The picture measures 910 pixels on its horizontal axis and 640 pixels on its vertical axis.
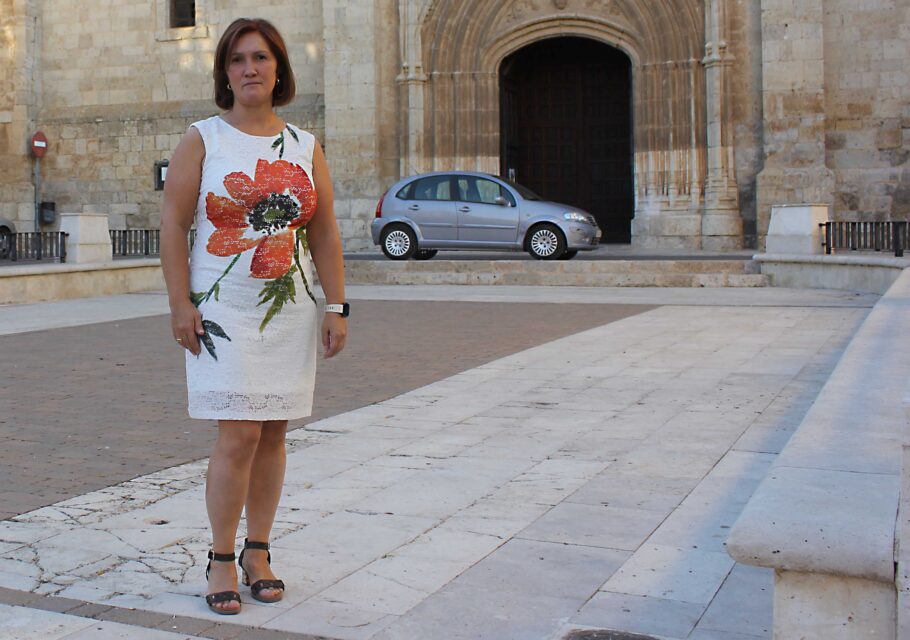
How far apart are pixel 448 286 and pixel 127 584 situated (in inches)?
580

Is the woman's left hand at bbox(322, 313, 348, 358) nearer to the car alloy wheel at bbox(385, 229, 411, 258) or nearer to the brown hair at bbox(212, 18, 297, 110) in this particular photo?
the brown hair at bbox(212, 18, 297, 110)

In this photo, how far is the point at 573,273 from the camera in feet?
60.0

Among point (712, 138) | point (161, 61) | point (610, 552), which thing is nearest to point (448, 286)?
point (712, 138)

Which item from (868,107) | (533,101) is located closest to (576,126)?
(533,101)

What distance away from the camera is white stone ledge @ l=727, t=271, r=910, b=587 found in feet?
8.70

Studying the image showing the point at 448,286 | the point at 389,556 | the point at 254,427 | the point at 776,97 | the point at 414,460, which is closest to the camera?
the point at 254,427

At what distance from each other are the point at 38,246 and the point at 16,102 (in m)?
10.8

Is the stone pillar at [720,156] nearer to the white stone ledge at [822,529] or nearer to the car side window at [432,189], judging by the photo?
the car side window at [432,189]

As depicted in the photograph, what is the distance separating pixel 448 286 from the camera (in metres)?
18.5

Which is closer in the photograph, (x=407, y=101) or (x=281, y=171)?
(x=281, y=171)

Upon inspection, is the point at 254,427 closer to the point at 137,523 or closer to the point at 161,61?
the point at 137,523

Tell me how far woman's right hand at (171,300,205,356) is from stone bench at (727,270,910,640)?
1.72 metres

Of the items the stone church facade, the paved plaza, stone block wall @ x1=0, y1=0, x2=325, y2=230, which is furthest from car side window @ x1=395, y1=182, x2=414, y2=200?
the paved plaza

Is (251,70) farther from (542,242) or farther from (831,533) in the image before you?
(542,242)
